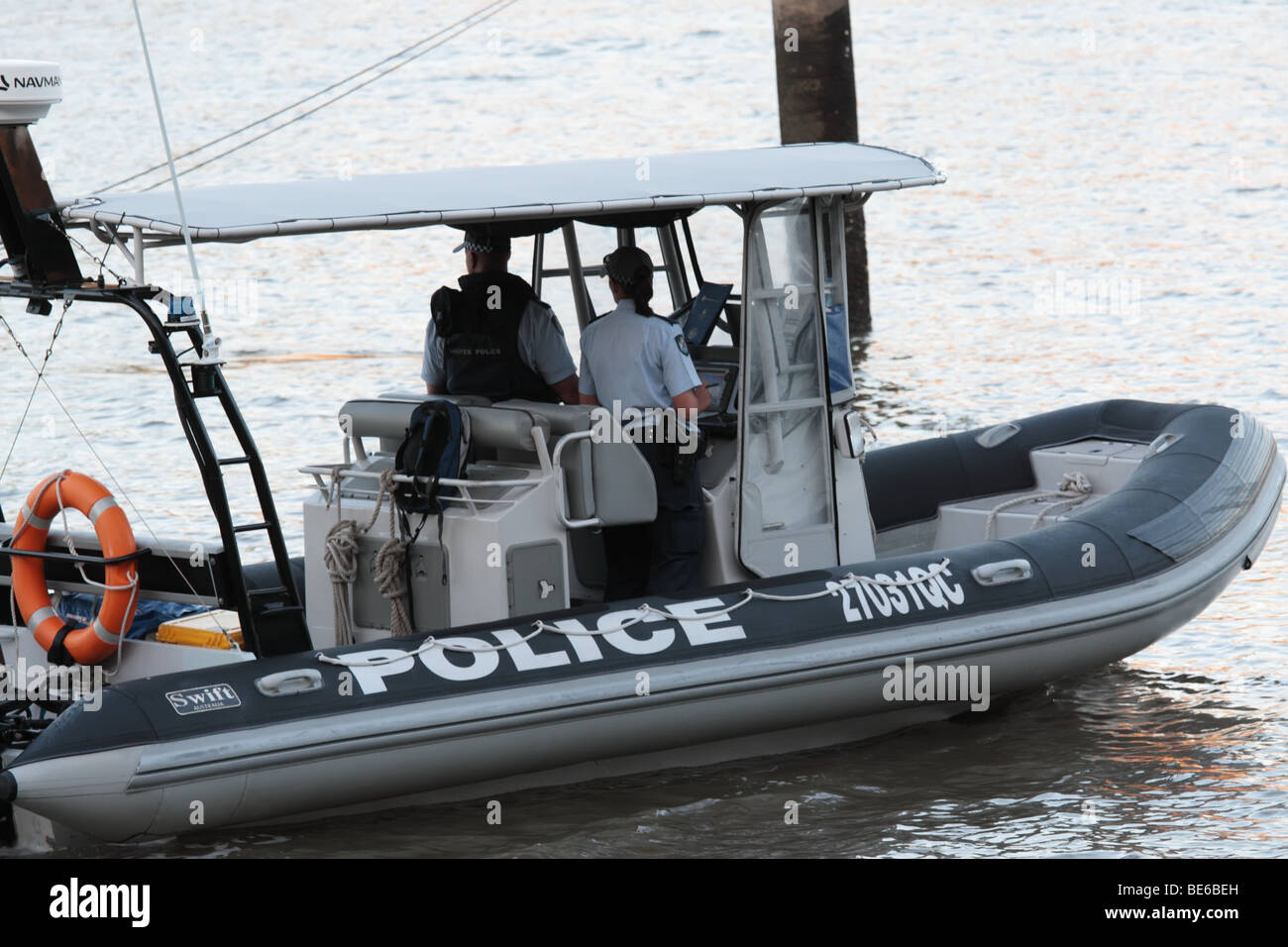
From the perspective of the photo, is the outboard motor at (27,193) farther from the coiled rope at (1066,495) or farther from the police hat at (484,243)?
the coiled rope at (1066,495)

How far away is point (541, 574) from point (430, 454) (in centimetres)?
50

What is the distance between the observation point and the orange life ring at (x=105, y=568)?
215 inches

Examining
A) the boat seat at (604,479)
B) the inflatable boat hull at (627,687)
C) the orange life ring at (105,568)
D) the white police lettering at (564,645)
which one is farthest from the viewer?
the boat seat at (604,479)

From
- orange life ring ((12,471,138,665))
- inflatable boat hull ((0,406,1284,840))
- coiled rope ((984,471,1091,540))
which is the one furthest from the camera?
coiled rope ((984,471,1091,540))

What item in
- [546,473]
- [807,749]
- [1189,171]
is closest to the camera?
[546,473]

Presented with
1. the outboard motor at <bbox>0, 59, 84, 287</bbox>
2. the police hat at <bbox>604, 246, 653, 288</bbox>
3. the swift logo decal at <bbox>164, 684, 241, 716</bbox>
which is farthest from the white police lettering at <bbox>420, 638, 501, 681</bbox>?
the outboard motor at <bbox>0, 59, 84, 287</bbox>

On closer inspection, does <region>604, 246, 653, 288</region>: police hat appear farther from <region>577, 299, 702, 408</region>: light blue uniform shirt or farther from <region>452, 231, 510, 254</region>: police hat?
<region>452, 231, 510, 254</region>: police hat

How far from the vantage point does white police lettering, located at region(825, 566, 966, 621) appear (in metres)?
5.86

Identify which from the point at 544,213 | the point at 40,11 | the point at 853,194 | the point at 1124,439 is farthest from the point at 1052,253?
the point at 40,11

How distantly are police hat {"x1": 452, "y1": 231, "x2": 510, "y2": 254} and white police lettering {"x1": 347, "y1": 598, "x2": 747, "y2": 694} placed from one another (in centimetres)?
127

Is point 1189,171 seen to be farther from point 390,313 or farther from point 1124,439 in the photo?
point 1124,439

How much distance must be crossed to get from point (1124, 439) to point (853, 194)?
6.64 feet

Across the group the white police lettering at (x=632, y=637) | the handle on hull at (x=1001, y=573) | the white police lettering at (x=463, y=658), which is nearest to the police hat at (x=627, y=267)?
the white police lettering at (x=632, y=637)

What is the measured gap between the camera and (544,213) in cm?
530
